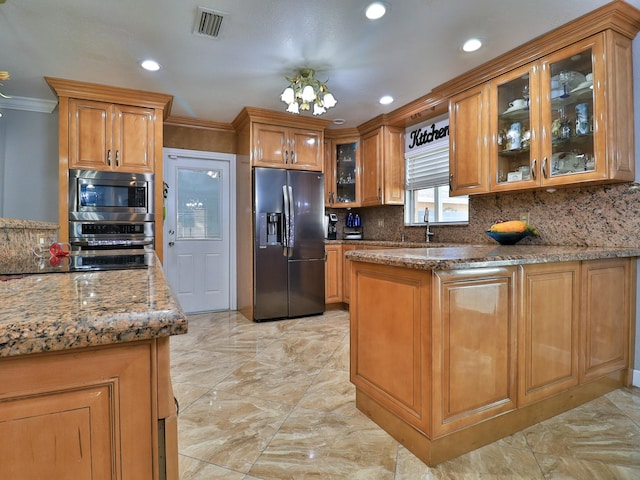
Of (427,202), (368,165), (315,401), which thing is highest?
(368,165)

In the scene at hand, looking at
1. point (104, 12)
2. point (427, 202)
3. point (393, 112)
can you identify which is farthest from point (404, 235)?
point (104, 12)

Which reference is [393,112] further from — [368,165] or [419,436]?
[419,436]

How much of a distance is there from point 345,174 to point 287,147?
103 centimetres

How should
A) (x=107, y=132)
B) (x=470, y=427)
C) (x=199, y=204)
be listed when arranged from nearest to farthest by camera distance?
(x=470, y=427) < (x=107, y=132) < (x=199, y=204)

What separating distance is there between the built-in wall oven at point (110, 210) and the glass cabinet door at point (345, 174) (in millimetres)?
2378

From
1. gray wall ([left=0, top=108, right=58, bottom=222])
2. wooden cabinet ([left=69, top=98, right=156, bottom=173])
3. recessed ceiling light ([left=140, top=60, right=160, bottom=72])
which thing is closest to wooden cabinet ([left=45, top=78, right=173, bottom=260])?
wooden cabinet ([left=69, top=98, right=156, bottom=173])

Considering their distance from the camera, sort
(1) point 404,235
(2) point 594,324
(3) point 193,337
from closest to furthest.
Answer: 1. (2) point 594,324
2. (3) point 193,337
3. (1) point 404,235

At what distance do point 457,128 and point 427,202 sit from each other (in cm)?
119

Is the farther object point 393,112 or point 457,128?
point 393,112

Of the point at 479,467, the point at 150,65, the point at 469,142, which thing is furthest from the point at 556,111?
the point at 150,65

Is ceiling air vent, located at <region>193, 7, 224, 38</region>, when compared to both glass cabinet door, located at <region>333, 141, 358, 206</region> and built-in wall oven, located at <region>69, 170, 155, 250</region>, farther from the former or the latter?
glass cabinet door, located at <region>333, 141, 358, 206</region>

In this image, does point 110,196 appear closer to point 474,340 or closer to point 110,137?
point 110,137

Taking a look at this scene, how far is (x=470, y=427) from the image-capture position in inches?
64.2

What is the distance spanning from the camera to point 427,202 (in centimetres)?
421
